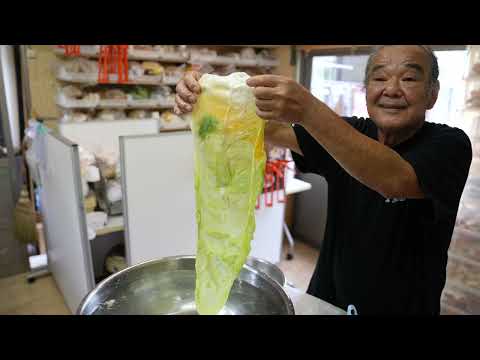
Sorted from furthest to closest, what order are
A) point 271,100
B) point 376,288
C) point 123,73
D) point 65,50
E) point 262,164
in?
point 123,73 < point 65,50 < point 376,288 < point 262,164 < point 271,100

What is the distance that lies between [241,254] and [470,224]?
177 centimetres

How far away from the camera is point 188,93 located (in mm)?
891

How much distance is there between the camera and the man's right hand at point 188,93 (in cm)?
88

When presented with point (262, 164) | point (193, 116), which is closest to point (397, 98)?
point (262, 164)

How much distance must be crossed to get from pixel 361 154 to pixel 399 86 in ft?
0.97

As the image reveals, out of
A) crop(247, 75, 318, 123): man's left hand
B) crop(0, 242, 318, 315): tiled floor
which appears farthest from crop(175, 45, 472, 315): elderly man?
crop(0, 242, 318, 315): tiled floor

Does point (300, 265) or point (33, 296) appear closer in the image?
point (33, 296)

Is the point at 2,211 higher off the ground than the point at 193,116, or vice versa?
the point at 193,116

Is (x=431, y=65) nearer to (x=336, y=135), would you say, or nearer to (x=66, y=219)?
(x=336, y=135)

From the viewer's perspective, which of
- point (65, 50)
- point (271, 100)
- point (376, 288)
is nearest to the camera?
point (271, 100)

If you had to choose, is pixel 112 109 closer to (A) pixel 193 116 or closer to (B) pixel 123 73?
(B) pixel 123 73

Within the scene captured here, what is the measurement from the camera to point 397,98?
38.4 inches

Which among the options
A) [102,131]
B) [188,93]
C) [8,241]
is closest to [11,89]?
[102,131]

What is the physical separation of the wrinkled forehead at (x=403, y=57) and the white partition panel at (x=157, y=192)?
1416mm
